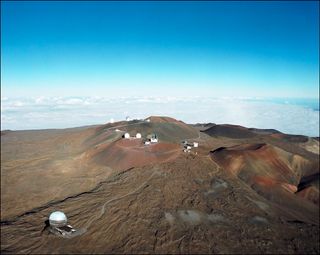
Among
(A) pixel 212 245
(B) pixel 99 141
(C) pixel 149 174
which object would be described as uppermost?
(B) pixel 99 141

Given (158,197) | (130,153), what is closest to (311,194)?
(158,197)

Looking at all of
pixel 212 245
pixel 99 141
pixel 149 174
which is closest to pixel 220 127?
pixel 99 141

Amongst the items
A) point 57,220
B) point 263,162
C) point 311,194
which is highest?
point 263,162

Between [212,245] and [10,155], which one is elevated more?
[10,155]

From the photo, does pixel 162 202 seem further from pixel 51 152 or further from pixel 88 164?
pixel 51 152

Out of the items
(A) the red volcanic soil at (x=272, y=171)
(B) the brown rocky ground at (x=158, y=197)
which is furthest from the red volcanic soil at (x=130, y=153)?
(A) the red volcanic soil at (x=272, y=171)

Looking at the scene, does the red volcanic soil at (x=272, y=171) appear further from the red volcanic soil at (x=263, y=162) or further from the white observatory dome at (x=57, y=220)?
the white observatory dome at (x=57, y=220)

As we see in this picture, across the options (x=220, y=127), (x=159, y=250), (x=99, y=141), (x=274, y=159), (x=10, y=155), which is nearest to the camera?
(x=159, y=250)

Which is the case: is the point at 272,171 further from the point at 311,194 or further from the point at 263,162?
the point at 311,194
